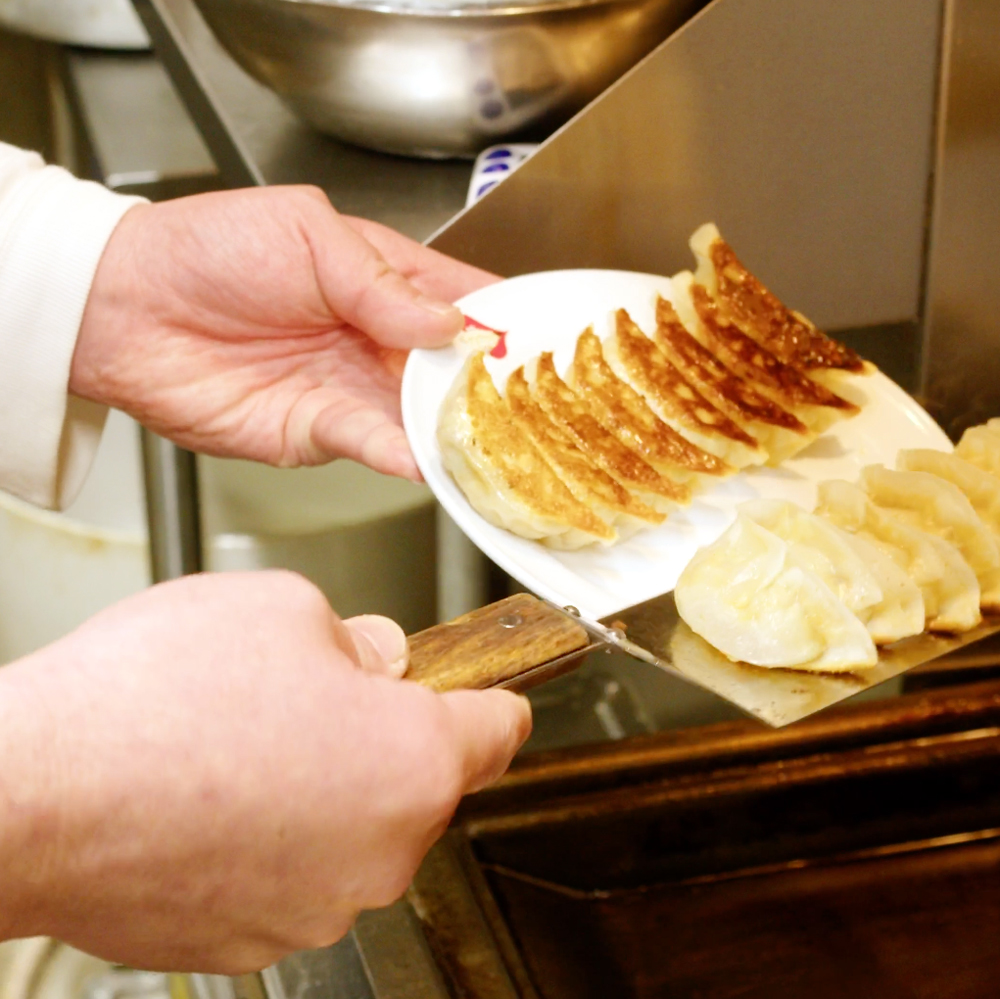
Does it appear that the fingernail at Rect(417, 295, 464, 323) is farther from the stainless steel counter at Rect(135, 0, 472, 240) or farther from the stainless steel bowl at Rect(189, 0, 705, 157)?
the stainless steel bowl at Rect(189, 0, 705, 157)

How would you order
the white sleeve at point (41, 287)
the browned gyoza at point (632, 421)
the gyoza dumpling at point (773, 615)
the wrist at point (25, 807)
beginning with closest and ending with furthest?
1. the wrist at point (25, 807)
2. the gyoza dumpling at point (773, 615)
3. the browned gyoza at point (632, 421)
4. the white sleeve at point (41, 287)

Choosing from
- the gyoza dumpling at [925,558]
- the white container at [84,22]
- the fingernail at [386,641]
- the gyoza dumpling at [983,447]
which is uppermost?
the white container at [84,22]

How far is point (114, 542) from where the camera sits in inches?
73.9

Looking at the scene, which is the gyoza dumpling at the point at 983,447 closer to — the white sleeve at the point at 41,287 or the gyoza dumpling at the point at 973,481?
the gyoza dumpling at the point at 973,481

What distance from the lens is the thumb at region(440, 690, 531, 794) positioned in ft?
2.31

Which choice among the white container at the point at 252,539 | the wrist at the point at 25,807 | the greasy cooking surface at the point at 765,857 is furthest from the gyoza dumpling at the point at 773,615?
the white container at the point at 252,539

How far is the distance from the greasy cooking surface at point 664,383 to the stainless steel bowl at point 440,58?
0.27m

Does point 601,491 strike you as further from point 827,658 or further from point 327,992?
point 327,992

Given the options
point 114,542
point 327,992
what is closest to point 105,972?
point 114,542

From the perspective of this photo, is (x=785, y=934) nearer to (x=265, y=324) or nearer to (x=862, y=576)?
(x=862, y=576)

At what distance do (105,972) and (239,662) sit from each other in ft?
3.88

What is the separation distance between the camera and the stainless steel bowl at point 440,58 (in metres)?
1.14

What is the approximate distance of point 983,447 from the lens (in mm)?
1103

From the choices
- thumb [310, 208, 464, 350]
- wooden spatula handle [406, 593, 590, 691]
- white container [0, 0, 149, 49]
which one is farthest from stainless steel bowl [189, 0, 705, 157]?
white container [0, 0, 149, 49]
